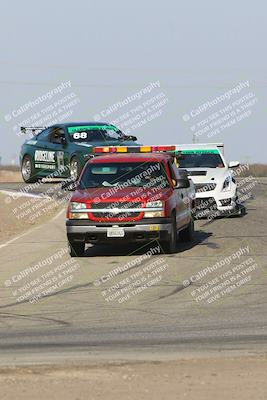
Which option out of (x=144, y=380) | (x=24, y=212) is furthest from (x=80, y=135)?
(x=144, y=380)

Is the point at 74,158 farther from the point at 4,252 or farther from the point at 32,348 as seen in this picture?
the point at 32,348

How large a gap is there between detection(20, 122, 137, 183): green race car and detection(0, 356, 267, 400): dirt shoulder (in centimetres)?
1550

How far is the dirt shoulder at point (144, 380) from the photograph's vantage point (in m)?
6.09

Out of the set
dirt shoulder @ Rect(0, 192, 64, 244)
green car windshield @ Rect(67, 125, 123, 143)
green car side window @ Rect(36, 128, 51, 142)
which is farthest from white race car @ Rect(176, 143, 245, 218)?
green car side window @ Rect(36, 128, 51, 142)

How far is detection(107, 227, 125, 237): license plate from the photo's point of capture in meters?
14.1

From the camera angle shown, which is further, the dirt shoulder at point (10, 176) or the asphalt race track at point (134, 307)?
the dirt shoulder at point (10, 176)

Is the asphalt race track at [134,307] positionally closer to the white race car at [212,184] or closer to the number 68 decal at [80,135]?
the white race car at [212,184]

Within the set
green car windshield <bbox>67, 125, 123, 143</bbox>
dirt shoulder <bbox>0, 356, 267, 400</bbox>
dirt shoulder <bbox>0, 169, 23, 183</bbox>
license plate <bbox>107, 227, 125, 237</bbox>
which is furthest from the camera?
dirt shoulder <bbox>0, 169, 23, 183</bbox>

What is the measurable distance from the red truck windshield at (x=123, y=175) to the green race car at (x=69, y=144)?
276 inches

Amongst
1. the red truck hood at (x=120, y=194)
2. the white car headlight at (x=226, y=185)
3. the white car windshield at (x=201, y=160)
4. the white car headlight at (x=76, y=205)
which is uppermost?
the red truck hood at (x=120, y=194)

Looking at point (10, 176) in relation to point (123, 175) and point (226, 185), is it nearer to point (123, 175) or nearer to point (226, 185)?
point (226, 185)

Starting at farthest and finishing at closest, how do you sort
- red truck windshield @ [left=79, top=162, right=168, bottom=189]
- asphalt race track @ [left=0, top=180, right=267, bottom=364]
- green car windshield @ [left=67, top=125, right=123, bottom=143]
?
green car windshield @ [left=67, top=125, right=123, bottom=143], red truck windshield @ [left=79, top=162, right=168, bottom=189], asphalt race track @ [left=0, top=180, right=267, bottom=364]

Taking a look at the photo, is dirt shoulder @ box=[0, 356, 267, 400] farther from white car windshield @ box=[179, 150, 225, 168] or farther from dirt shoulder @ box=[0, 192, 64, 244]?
white car windshield @ box=[179, 150, 225, 168]

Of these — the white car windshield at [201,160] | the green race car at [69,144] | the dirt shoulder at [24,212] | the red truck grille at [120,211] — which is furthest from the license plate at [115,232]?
the green race car at [69,144]
